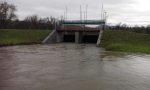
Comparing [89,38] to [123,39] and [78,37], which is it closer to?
[78,37]

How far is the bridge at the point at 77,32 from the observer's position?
46156mm

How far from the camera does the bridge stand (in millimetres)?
46156

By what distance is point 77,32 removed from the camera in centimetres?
4672

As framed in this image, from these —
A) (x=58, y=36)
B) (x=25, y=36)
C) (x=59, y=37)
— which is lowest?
(x=59, y=37)

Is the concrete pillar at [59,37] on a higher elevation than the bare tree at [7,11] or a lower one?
lower

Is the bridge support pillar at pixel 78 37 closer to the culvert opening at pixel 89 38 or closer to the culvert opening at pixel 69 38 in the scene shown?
the culvert opening at pixel 89 38

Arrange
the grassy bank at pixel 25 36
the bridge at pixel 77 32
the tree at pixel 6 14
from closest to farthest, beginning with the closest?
the grassy bank at pixel 25 36
the bridge at pixel 77 32
the tree at pixel 6 14

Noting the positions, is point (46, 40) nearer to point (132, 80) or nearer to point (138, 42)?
point (138, 42)

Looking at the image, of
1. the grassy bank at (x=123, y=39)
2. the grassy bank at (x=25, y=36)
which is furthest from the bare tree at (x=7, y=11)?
the grassy bank at (x=123, y=39)

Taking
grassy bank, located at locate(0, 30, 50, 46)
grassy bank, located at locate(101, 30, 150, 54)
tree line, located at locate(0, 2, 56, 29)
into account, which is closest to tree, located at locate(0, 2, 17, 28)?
tree line, located at locate(0, 2, 56, 29)

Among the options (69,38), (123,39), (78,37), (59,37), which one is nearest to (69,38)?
(69,38)

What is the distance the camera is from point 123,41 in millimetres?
37938

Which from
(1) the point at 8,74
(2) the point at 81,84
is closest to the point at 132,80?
Answer: (2) the point at 81,84

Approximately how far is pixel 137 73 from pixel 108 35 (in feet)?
87.0
